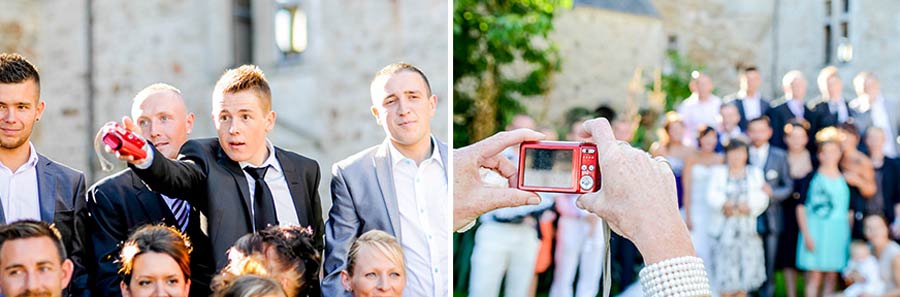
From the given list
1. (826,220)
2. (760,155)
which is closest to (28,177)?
(760,155)

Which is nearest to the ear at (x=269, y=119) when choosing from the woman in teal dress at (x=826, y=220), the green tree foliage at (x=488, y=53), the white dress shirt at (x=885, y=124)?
the woman in teal dress at (x=826, y=220)

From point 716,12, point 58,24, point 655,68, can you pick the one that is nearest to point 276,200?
point 58,24

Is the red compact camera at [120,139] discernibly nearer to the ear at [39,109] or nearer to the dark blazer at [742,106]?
the ear at [39,109]

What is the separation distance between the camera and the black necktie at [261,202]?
282 centimetres

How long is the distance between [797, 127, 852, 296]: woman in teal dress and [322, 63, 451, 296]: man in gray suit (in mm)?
3701

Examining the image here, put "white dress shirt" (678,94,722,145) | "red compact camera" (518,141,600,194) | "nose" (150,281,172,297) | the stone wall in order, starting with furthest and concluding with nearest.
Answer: the stone wall → "white dress shirt" (678,94,722,145) → "nose" (150,281,172,297) → "red compact camera" (518,141,600,194)

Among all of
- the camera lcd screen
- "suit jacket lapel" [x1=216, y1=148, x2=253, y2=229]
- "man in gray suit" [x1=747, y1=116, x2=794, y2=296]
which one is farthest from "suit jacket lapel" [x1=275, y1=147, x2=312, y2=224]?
"man in gray suit" [x1=747, y1=116, x2=794, y2=296]

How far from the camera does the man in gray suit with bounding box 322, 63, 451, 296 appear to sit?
9.53 feet

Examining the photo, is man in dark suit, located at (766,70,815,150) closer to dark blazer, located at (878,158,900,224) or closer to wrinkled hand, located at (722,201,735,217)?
dark blazer, located at (878,158,900,224)

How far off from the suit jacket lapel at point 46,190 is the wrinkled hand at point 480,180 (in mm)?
922

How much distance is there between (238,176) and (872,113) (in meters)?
4.96

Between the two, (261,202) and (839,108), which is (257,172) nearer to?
(261,202)

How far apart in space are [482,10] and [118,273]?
7432 millimetres

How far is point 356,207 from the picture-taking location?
2941 millimetres
